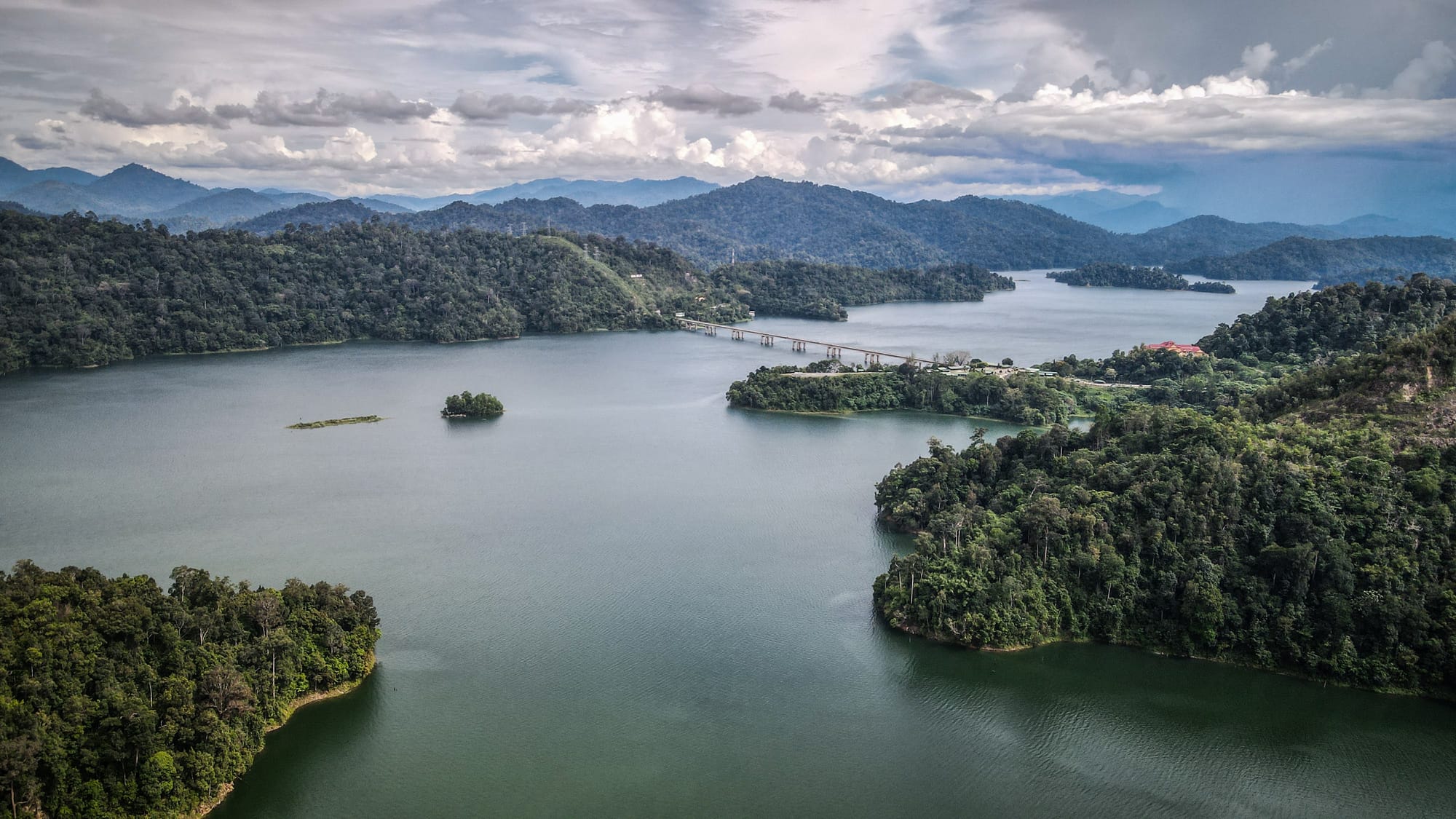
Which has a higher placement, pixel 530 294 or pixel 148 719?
pixel 530 294

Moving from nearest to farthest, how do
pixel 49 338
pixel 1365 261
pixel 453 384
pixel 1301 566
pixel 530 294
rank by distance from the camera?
1. pixel 1301 566
2. pixel 453 384
3. pixel 49 338
4. pixel 530 294
5. pixel 1365 261

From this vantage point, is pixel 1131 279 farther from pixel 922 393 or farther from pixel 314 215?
pixel 314 215

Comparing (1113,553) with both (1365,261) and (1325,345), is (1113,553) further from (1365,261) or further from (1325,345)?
(1365,261)

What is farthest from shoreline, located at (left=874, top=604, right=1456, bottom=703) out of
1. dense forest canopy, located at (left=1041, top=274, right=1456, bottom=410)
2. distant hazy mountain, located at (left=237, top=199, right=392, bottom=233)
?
distant hazy mountain, located at (left=237, top=199, right=392, bottom=233)

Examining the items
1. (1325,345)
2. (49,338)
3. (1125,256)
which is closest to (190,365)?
(49,338)

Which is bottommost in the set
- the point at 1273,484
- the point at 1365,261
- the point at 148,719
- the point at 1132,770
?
the point at 1132,770

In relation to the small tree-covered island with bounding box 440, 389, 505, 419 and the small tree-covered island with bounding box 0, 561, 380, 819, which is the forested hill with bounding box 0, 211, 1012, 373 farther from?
the small tree-covered island with bounding box 0, 561, 380, 819

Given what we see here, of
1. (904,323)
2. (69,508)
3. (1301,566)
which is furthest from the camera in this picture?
(904,323)
